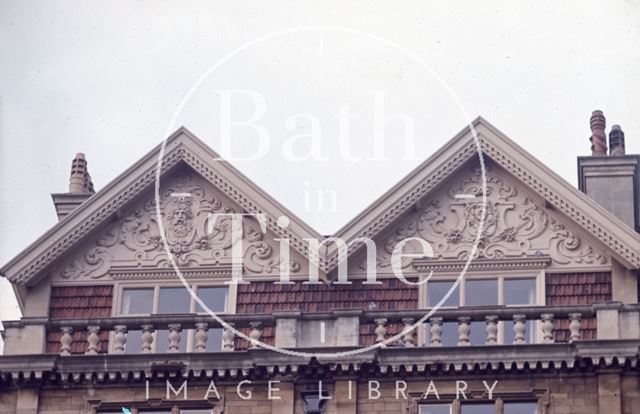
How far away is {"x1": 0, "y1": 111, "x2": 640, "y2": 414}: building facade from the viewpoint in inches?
1716

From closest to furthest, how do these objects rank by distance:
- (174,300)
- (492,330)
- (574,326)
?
(574,326)
(492,330)
(174,300)

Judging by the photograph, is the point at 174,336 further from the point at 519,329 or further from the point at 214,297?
the point at 519,329

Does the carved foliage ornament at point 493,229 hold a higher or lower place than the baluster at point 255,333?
higher

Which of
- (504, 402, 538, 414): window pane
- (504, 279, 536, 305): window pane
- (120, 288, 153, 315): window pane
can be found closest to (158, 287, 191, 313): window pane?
(120, 288, 153, 315): window pane

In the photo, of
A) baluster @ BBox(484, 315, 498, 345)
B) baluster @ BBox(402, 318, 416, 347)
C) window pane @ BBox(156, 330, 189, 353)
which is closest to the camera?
baluster @ BBox(484, 315, 498, 345)

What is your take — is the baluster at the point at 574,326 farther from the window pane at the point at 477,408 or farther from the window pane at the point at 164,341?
the window pane at the point at 164,341

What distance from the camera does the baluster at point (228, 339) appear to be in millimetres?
→ 44375

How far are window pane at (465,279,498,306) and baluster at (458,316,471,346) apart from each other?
4.47ft

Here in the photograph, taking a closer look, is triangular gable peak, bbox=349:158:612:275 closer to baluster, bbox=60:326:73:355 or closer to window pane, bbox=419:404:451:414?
window pane, bbox=419:404:451:414

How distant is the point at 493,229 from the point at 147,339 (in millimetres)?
7600

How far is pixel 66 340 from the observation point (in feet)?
148

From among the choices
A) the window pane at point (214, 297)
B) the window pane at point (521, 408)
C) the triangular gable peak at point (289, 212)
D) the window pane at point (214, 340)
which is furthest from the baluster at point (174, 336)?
the window pane at point (521, 408)

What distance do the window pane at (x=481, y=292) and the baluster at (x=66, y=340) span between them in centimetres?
814

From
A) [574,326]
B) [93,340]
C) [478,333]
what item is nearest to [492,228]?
[478,333]
